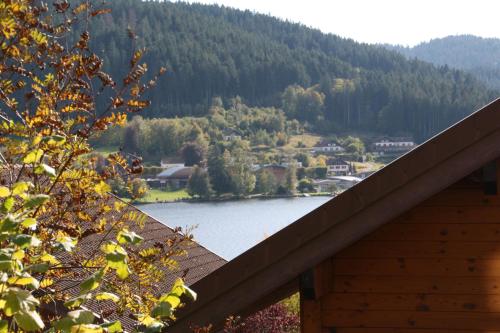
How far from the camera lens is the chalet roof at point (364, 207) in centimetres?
357

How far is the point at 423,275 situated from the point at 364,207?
75 centimetres

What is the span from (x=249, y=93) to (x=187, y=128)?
27.9 metres

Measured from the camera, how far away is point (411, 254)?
4.17 metres

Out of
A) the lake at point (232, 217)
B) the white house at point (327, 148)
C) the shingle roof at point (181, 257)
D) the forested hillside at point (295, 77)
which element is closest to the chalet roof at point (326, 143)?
the white house at point (327, 148)

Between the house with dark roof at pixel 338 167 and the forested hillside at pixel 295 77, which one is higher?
the forested hillside at pixel 295 77

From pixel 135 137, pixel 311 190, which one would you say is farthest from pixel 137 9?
pixel 311 190

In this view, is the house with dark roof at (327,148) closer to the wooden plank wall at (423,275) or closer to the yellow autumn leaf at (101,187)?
the wooden plank wall at (423,275)

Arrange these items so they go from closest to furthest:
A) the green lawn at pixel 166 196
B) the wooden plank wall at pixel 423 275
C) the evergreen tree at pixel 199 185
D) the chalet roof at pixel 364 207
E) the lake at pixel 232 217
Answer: the chalet roof at pixel 364 207
the wooden plank wall at pixel 423 275
the lake at pixel 232 217
the green lawn at pixel 166 196
the evergreen tree at pixel 199 185

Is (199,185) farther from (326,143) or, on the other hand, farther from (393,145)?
(326,143)

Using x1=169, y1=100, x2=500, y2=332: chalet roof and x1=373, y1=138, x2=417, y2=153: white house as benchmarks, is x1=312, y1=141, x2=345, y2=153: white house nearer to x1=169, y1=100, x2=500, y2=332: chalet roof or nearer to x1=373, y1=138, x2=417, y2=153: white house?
x1=373, y1=138, x2=417, y2=153: white house

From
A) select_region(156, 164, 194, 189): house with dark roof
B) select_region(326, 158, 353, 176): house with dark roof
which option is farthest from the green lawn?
select_region(326, 158, 353, 176): house with dark roof

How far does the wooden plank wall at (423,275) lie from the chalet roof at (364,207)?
435 millimetres

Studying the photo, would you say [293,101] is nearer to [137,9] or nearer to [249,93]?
[249,93]

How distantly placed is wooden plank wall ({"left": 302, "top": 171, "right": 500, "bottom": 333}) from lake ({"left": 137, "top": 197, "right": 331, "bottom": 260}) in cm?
3046
